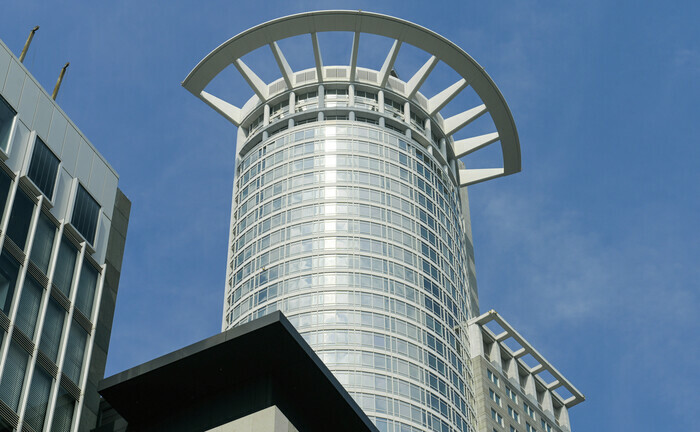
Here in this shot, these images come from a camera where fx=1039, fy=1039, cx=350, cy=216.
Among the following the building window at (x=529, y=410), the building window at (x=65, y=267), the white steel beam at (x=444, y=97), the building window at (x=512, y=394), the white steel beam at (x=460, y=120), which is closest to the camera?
the building window at (x=65, y=267)

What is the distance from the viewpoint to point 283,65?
438 ft

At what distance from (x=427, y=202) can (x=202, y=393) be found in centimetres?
9715

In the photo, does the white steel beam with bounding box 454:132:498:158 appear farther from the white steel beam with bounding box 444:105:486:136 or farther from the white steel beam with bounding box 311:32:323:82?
the white steel beam with bounding box 311:32:323:82

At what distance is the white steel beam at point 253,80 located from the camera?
445ft

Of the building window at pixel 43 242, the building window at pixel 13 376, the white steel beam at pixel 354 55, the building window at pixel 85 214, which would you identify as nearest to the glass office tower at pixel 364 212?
the white steel beam at pixel 354 55

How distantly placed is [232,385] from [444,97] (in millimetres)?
105241

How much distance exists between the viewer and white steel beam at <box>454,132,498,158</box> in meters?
144

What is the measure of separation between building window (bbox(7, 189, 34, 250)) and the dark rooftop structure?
20.9ft

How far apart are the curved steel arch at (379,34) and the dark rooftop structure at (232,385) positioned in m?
93.2

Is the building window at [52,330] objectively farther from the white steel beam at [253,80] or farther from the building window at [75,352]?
the white steel beam at [253,80]

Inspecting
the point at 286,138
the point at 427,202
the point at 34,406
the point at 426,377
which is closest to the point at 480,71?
the point at 427,202

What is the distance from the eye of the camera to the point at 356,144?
13488 cm

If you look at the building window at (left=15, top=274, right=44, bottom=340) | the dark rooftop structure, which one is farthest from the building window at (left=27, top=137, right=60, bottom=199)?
the dark rooftop structure

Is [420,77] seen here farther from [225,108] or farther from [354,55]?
[225,108]
